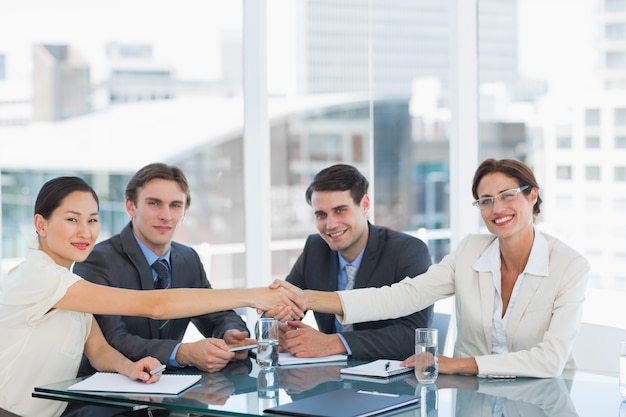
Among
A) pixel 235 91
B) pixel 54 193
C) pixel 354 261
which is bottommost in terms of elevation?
pixel 354 261

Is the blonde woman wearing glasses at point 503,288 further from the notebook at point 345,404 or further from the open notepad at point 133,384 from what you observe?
the open notepad at point 133,384

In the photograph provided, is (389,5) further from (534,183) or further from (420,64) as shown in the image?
(534,183)

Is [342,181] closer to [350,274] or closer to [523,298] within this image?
[350,274]

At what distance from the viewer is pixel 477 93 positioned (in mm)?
4430

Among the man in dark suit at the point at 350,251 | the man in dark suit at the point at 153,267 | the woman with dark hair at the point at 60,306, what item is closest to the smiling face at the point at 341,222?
the man in dark suit at the point at 350,251

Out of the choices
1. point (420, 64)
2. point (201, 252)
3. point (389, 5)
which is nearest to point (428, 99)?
point (420, 64)

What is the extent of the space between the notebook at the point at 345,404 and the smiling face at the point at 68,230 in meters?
0.91

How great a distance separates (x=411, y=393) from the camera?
2.37 metres

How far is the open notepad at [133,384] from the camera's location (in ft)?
7.92

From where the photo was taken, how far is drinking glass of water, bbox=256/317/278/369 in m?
2.64

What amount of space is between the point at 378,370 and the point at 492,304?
22.2 inches

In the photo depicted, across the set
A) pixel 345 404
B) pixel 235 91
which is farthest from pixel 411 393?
pixel 235 91

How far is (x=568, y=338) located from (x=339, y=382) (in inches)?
29.1

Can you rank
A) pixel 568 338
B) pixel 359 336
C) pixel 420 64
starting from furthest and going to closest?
pixel 420 64 < pixel 359 336 < pixel 568 338
